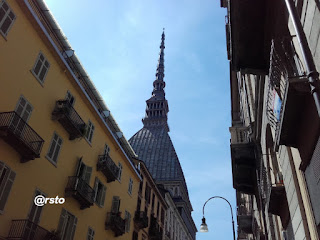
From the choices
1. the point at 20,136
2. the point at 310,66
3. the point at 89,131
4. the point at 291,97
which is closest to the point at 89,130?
the point at 89,131

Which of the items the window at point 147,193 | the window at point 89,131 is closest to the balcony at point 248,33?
the window at point 89,131

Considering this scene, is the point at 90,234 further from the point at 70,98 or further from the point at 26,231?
the point at 70,98

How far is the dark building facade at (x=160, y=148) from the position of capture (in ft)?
344

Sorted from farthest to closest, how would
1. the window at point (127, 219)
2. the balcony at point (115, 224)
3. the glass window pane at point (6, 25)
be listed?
the window at point (127, 219)
the balcony at point (115, 224)
the glass window pane at point (6, 25)

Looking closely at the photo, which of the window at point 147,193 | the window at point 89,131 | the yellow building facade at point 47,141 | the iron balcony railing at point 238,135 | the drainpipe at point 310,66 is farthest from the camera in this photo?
the window at point 147,193

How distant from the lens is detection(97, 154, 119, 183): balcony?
1075 inches

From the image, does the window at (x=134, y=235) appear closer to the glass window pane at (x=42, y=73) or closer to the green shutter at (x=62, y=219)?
the green shutter at (x=62, y=219)

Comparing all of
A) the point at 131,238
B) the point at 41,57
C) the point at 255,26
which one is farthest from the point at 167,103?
the point at 255,26

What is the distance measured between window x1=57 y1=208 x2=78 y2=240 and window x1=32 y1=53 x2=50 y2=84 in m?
9.01

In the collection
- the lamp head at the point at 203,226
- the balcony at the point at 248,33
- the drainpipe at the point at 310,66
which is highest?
the balcony at the point at 248,33

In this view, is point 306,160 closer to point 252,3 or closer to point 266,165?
point 252,3

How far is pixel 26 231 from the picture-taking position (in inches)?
659

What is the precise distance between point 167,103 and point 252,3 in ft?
478

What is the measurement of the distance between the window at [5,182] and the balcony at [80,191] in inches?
215
